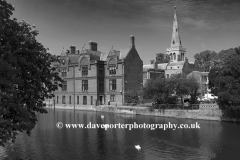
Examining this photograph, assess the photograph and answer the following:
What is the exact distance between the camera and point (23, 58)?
48.9 ft

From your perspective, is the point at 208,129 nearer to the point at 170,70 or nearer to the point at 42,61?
the point at 42,61

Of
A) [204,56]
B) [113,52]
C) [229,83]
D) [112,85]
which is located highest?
[204,56]

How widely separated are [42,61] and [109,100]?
48.1 m

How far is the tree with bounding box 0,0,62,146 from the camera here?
516 inches

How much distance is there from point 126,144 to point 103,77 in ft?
131

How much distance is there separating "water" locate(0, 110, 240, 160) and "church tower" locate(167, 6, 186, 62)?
88355 mm

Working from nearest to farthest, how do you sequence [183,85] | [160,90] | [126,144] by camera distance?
[126,144] < [183,85] < [160,90]

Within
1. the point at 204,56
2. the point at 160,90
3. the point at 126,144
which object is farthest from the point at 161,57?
the point at 126,144

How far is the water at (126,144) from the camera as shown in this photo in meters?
23.4

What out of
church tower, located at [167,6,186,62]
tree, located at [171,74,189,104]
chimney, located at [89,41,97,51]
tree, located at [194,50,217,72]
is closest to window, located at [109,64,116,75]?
chimney, located at [89,41,97,51]

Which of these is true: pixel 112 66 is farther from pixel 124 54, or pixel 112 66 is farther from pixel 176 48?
pixel 176 48

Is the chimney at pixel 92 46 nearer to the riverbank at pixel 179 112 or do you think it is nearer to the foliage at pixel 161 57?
the riverbank at pixel 179 112

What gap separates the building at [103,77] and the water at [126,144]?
89.4 ft

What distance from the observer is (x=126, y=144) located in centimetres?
2736
